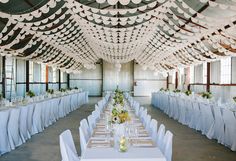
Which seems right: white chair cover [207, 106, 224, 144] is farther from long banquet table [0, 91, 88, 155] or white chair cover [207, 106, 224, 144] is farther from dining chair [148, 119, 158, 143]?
long banquet table [0, 91, 88, 155]

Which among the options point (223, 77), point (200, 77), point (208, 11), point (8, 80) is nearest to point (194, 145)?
point (208, 11)

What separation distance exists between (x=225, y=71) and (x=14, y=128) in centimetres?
1198

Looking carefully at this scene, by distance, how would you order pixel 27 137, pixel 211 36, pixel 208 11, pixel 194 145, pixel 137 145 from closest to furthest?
pixel 137 145, pixel 194 145, pixel 27 137, pixel 211 36, pixel 208 11

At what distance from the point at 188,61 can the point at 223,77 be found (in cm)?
320

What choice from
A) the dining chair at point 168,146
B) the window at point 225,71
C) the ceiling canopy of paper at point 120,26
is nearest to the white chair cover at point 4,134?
the ceiling canopy of paper at point 120,26

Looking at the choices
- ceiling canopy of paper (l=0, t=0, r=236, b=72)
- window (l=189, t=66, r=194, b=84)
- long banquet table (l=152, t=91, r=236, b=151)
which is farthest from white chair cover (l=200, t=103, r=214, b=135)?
window (l=189, t=66, r=194, b=84)

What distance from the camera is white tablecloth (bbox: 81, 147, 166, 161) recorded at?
110 inches

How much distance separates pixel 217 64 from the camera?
16438mm

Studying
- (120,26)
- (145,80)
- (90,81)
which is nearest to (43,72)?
(90,81)

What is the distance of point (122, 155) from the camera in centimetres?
292

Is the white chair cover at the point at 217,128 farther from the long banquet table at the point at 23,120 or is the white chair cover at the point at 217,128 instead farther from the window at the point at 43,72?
the window at the point at 43,72

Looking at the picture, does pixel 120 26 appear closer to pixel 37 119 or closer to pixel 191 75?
pixel 37 119

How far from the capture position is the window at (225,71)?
15007 millimetres

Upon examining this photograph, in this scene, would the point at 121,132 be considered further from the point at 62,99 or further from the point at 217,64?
the point at 217,64
